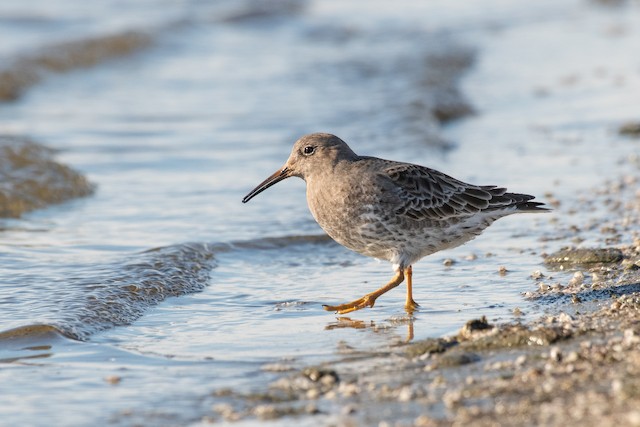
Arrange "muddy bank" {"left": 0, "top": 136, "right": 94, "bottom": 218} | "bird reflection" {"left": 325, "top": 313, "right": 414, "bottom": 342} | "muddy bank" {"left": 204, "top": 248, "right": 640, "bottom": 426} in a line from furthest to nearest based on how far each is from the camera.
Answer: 1. "muddy bank" {"left": 0, "top": 136, "right": 94, "bottom": 218}
2. "bird reflection" {"left": 325, "top": 313, "right": 414, "bottom": 342}
3. "muddy bank" {"left": 204, "top": 248, "right": 640, "bottom": 426}

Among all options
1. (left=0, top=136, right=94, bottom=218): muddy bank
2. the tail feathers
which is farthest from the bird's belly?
(left=0, top=136, right=94, bottom=218): muddy bank

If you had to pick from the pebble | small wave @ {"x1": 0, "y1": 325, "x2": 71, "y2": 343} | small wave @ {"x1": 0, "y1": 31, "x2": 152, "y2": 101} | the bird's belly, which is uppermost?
small wave @ {"x1": 0, "y1": 31, "x2": 152, "y2": 101}

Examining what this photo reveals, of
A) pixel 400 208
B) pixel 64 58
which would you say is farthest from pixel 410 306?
pixel 64 58

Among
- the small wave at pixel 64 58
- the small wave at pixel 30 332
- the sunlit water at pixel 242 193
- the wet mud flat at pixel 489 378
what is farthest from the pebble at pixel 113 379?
the small wave at pixel 64 58

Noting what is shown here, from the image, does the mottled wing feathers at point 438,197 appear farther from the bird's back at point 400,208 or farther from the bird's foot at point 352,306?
the bird's foot at point 352,306

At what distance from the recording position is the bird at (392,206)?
723 centimetres

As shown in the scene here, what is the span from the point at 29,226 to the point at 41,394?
4.59m

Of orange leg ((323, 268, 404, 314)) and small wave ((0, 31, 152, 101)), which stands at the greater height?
small wave ((0, 31, 152, 101))

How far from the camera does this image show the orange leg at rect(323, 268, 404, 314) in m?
7.14

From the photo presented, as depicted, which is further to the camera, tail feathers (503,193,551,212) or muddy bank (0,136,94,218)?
muddy bank (0,136,94,218)

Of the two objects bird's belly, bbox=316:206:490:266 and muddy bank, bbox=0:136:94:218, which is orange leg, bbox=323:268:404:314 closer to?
bird's belly, bbox=316:206:490:266

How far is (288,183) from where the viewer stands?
11.6m

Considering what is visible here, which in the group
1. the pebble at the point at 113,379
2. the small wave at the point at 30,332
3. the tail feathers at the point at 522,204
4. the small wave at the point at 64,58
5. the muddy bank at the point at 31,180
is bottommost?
the pebble at the point at 113,379

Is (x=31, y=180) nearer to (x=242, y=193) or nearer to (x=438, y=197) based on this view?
(x=242, y=193)
